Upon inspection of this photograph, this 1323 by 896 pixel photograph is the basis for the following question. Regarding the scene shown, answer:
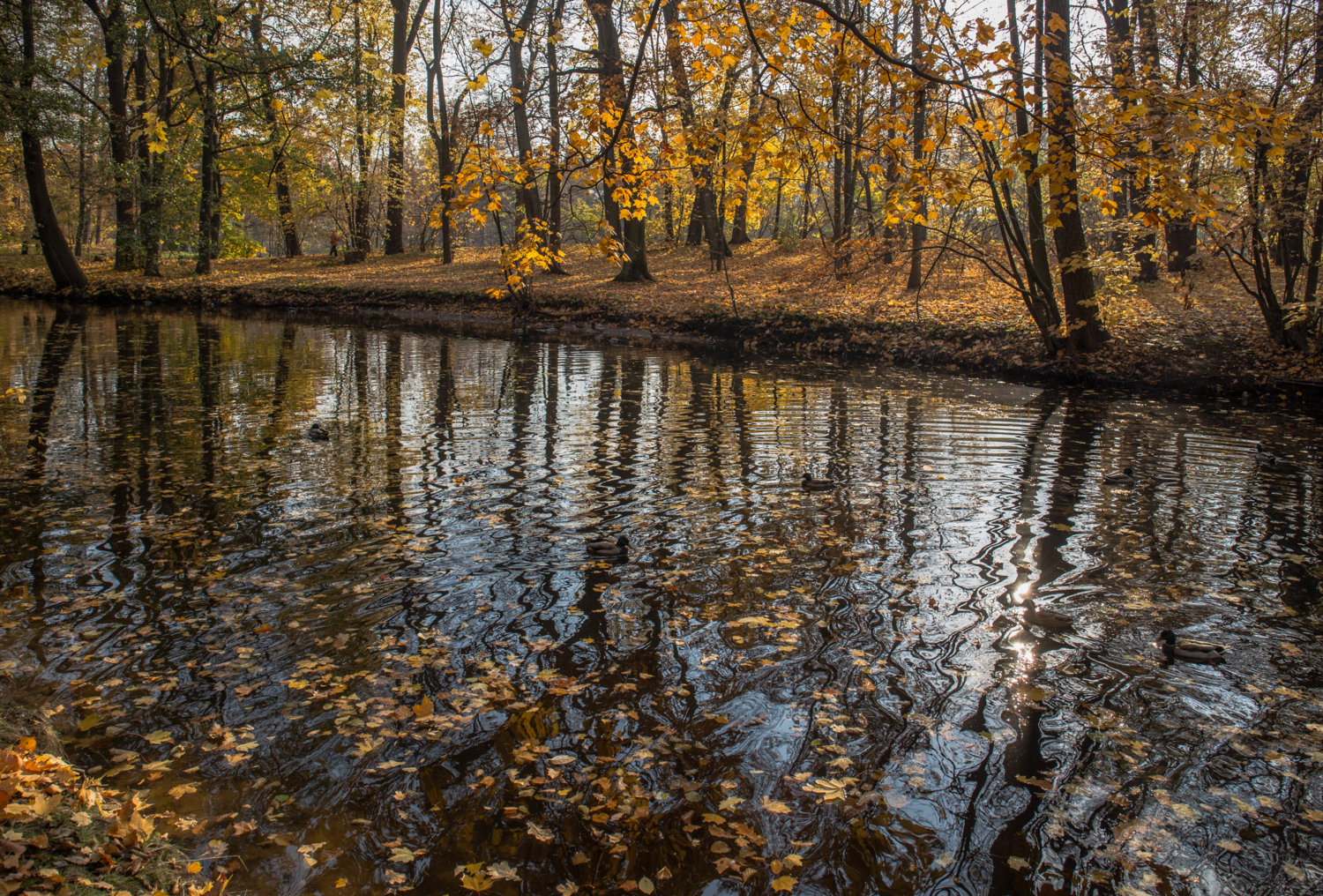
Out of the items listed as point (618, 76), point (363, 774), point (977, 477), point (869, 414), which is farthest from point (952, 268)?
point (363, 774)

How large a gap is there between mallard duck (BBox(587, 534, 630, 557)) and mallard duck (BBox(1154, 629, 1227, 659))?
375cm

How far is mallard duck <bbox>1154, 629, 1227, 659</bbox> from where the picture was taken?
190 inches

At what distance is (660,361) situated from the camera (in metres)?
18.7

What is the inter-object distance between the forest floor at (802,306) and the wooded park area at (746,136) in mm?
703

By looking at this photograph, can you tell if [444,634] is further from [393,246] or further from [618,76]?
[393,246]

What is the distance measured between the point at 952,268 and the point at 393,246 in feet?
86.5

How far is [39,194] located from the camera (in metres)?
26.8

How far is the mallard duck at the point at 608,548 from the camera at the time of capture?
622cm

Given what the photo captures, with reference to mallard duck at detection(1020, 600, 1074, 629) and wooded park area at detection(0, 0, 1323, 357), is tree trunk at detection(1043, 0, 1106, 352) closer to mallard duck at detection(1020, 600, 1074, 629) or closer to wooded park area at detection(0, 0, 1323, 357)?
wooded park area at detection(0, 0, 1323, 357)

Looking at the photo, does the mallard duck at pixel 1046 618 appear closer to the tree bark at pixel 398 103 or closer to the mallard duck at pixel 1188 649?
the mallard duck at pixel 1188 649

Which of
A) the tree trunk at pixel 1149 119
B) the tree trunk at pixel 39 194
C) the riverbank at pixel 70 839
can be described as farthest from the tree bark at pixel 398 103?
the riverbank at pixel 70 839

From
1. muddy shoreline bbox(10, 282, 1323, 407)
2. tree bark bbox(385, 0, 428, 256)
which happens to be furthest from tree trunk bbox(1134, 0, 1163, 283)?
tree bark bbox(385, 0, 428, 256)

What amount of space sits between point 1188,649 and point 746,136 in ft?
17.2

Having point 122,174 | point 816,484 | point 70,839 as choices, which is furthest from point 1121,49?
point 122,174
